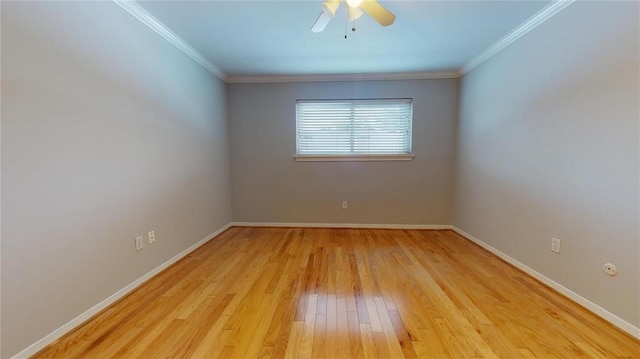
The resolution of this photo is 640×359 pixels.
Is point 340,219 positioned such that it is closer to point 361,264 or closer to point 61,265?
point 361,264

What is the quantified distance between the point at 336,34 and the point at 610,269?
2.83 m

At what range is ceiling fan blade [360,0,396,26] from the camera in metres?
1.72

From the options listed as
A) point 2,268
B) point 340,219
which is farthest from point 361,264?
point 2,268

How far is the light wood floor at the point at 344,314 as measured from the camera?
1.43 m

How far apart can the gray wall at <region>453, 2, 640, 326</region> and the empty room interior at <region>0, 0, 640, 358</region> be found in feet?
0.05

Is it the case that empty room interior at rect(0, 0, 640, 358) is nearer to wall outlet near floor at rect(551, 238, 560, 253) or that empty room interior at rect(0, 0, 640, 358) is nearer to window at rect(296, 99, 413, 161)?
wall outlet near floor at rect(551, 238, 560, 253)

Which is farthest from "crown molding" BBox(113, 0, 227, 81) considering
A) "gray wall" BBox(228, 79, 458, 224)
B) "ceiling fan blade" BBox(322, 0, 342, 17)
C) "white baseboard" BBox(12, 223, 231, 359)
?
"white baseboard" BBox(12, 223, 231, 359)

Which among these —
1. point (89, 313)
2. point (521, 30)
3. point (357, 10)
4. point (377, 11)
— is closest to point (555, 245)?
point (521, 30)

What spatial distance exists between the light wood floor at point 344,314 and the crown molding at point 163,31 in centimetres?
226

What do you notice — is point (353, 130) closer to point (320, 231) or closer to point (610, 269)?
point (320, 231)

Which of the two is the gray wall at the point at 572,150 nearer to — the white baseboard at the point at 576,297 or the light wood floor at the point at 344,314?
the white baseboard at the point at 576,297

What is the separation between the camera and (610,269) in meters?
1.68

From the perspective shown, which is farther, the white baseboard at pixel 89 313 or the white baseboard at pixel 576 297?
the white baseboard at pixel 576 297

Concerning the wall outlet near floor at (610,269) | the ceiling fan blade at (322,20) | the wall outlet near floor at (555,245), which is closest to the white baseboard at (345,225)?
Result: the wall outlet near floor at (555,245)
